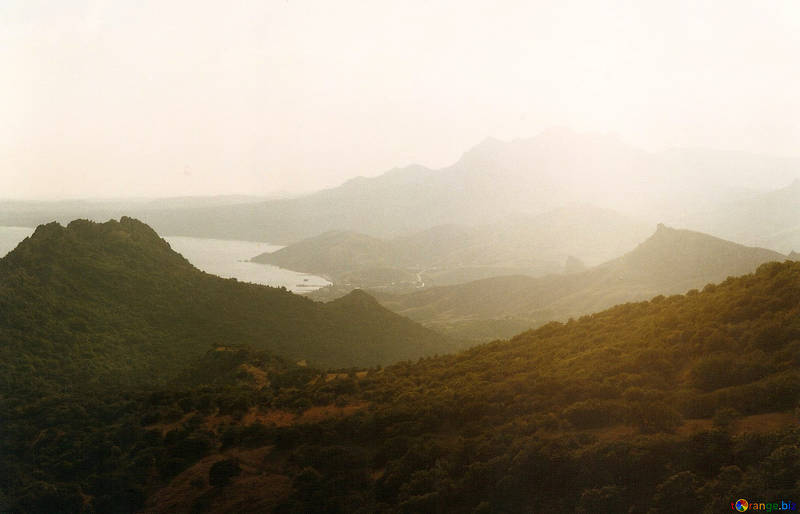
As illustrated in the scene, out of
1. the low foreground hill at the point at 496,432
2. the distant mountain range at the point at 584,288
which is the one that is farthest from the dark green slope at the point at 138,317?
the distant mountain range at the point at 584,288

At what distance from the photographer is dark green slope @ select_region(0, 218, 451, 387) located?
191 feet

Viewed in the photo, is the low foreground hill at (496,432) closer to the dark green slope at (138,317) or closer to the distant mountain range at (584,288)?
the dark green slope at (138,317)

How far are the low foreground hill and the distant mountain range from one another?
335 feet

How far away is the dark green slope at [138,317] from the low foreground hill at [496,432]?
2158 cm

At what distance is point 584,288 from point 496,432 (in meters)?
160

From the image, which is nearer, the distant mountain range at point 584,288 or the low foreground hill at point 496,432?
the low foreground hill at point 496,432

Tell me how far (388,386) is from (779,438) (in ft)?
71.2

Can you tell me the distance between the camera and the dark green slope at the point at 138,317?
58191 mm

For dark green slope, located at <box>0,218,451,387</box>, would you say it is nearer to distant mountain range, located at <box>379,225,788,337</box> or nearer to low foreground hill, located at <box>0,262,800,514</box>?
low foreground hill, located at <box>0,262,800,514</box>

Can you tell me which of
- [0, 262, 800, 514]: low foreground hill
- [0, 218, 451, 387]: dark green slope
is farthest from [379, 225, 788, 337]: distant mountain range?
[0, 262, 800, 514]: low foreground hill

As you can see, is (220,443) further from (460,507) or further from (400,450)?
(460,507)

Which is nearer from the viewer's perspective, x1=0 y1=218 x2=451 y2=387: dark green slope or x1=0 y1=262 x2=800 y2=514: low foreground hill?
x1=0 y1=262 x2=800 y2=514: low foreground hill

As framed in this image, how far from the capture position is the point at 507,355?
1357 inches

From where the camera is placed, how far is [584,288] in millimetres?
170750
